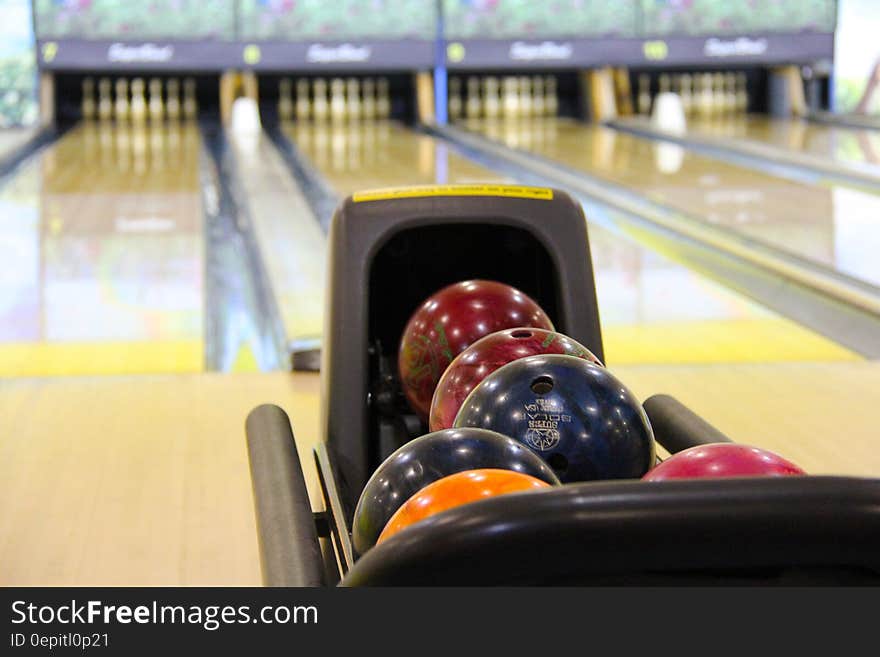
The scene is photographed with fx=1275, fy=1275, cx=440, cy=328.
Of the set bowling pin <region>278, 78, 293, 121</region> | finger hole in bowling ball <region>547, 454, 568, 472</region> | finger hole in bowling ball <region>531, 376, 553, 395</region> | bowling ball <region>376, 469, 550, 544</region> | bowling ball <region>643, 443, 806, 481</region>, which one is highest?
bowling pin <region>278, 78, 293, 121</region>

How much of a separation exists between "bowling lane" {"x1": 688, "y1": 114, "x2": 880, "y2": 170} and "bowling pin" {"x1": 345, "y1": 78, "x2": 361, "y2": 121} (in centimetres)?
181

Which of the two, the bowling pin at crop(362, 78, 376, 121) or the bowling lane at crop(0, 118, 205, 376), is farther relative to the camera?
the bowling pin at crop(362, 78, 376, 121)

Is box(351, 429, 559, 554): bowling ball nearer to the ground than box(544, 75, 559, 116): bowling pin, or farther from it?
nearer to the ground

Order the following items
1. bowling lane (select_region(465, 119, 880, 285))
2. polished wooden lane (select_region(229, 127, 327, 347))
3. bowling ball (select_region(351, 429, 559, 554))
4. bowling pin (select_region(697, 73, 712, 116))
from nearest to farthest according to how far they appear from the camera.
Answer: bowling ball (select_region(351, 429, 559, 554)) < polished wooden lane (select_region(229, 127, 327, 347)) < bowling lane (select_region(465, 119, 880, 285)) < bowling pin (select_region(697, 73, 712, 116))

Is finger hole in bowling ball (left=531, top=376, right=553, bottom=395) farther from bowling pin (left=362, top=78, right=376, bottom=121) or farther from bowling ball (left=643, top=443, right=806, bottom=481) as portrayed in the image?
bowling pin (left=362, top=78, right=376, bottom=121)

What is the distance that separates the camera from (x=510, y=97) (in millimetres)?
7191

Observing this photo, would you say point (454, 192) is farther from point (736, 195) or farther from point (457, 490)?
point (736, 195)

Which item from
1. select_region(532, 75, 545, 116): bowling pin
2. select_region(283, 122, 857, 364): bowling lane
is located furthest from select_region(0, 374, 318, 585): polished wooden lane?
select_region(532, 75, 545, 116): bowling pin

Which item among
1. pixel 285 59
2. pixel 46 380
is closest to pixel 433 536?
pixel 46 380

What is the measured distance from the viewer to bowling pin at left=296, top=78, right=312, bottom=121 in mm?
7008

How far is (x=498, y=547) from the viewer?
0.62 m

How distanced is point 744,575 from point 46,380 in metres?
1.71

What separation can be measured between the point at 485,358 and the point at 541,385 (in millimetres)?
198
